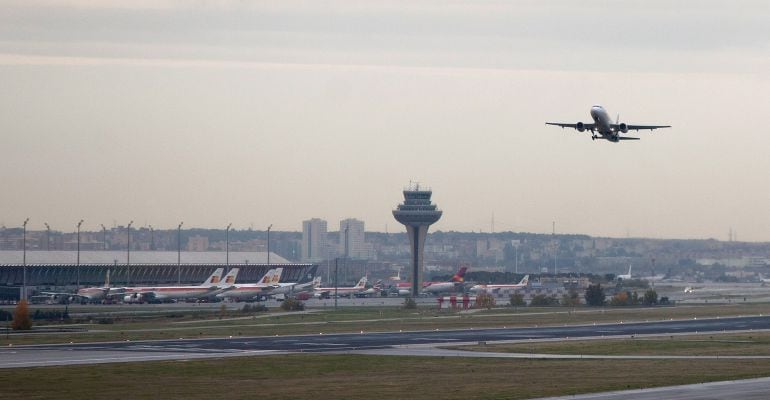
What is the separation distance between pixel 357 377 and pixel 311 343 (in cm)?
2853

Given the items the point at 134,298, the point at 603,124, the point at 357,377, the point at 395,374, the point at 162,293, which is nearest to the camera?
the point at 357,377

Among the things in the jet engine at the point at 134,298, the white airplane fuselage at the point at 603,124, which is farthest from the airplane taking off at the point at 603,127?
the jet engine at the point at 134,298

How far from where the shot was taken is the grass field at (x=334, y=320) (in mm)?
114125

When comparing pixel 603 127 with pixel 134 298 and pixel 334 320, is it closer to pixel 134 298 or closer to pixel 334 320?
pixel 334 320

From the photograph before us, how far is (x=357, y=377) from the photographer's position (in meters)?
72.6

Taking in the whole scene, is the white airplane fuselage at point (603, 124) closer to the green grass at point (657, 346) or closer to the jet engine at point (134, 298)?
the green grass at point (657, 346)

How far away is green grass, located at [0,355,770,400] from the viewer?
64.1 meters

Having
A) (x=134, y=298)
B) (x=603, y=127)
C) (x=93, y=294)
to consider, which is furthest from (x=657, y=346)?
(x=93, y=294)

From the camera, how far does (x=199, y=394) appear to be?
63.7m

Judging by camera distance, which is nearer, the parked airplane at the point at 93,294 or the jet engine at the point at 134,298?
the jet engine at the point at 134,298

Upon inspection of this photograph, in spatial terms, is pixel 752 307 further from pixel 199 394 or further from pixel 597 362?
pixel 199 394

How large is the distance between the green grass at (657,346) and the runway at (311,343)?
5.67 meters

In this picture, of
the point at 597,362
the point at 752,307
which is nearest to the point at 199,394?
the point at 597,362

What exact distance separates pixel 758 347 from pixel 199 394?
47.9 meters
